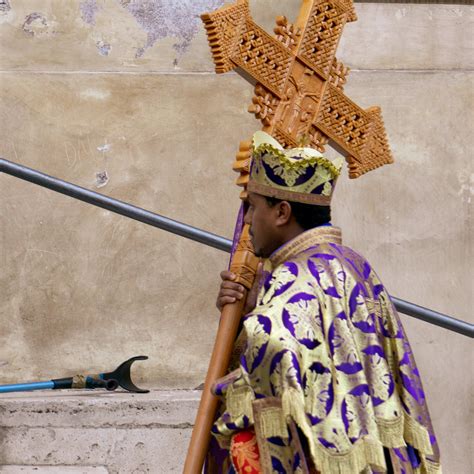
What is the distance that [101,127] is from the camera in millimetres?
7500

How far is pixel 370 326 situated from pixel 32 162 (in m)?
3.54

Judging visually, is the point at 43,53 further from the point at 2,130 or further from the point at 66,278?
the point at 66,278

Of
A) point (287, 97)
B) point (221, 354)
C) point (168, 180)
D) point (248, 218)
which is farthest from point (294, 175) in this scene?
point (168, 180)

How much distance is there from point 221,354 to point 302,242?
658mm

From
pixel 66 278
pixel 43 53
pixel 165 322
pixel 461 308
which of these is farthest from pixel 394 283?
pixel 43 53

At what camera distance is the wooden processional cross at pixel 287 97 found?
482 cm

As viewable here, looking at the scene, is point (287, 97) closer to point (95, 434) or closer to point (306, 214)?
point (306, 214)

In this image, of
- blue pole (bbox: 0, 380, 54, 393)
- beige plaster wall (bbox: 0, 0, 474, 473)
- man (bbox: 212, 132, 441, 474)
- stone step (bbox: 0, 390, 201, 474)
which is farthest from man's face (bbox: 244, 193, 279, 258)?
beige plaster wall (bbox: 0, 0, 474, 473)

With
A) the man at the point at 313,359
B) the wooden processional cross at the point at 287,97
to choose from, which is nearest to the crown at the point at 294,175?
the man at the point at 313,359

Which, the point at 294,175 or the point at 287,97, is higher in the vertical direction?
the point at 287,97

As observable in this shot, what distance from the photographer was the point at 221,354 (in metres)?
4.80

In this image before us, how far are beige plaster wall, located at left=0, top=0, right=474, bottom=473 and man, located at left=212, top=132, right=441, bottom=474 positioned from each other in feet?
9.67

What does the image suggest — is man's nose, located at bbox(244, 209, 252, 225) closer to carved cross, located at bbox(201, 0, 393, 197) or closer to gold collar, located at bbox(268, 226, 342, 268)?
gold collar, located at bbox(268, 226, 342, 268)

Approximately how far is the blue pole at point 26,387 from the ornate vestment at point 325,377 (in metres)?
2.51
